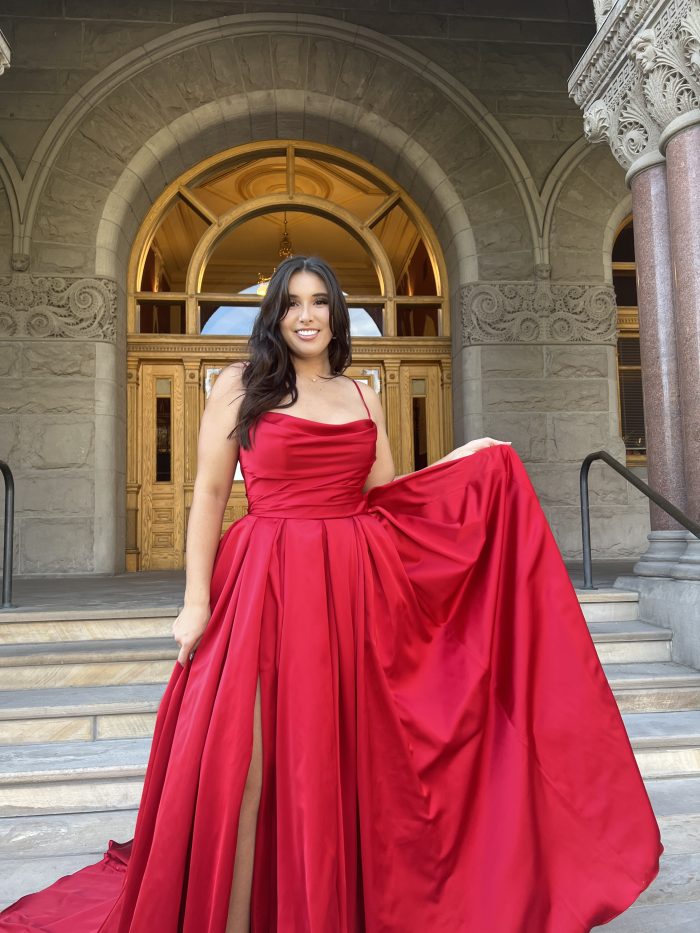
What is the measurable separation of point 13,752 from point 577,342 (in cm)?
723

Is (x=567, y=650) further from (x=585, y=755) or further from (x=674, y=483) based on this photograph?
(x=674, y=483)

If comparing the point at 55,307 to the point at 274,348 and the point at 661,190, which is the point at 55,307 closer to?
the point at 661,190

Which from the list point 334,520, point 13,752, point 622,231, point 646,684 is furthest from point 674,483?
point 622,231

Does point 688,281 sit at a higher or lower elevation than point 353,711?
higher

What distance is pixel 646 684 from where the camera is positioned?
13.3ft

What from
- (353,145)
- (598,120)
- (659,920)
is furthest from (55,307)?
(659,920)

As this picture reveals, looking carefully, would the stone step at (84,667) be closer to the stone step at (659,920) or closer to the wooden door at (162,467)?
the stone step at (659,920)

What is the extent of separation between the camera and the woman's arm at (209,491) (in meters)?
1.88

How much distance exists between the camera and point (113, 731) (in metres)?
3.62

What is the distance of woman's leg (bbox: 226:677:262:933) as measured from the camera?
1.64 meters

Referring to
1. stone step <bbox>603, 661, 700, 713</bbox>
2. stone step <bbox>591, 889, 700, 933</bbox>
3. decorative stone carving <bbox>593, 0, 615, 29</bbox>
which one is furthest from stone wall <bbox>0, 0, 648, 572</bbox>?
stone step <bbox>591, 889, 700, 933</bbox>

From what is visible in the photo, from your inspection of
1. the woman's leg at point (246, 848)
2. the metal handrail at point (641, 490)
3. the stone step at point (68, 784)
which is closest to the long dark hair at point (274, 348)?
the woman's leg at point (246, 848)

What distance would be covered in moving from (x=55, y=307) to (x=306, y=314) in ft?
22.7

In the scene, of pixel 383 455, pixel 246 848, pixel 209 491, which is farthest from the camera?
pixel 383 455
